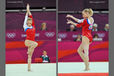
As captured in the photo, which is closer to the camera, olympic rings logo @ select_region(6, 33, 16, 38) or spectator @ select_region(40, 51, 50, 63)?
spectator @ select_region(40, 51, 50, 63)

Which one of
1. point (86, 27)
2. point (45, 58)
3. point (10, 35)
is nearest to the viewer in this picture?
point (86, 27)

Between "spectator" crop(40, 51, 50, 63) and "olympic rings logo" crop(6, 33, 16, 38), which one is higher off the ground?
"olympic rings logo" crop(6, 33, 16, 38)

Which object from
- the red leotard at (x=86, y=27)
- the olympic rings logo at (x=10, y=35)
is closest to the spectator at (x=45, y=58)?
the olympic rings logo at (x=10, y=35)

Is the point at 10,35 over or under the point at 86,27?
under

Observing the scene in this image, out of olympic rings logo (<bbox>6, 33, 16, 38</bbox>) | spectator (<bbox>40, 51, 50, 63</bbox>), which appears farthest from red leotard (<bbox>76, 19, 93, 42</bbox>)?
olympic rings logo (<bbox>6, 33, 16, 38</bbox>)

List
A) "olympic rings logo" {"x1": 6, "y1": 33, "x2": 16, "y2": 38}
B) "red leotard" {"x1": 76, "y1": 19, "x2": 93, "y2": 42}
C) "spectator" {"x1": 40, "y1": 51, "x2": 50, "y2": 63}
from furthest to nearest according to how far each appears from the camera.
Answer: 1. "olympic rings logo" {"x1": 6, "y1": 33, "x2": 16, "y2": 38}
2. "spectator" {"x1": 40, "y1": 51, "x2": 50, "y2": 63}
3. "red leotard" {"x1": 76, "y1": 19, "x2": 93, "y2": 42}

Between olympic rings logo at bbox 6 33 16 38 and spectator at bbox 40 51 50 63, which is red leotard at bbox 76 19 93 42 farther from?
olympic rings logo at bbox 6 33 16 38

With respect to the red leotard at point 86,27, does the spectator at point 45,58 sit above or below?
below

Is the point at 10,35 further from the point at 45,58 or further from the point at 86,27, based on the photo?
the point at 86,27

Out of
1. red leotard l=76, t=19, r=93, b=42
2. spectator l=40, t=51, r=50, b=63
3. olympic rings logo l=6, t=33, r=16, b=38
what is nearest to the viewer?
red leotard l=76, t=19, r=93, b=42

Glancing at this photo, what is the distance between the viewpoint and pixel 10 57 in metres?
8.46

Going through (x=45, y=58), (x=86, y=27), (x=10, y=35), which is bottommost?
(x=45, y=58)

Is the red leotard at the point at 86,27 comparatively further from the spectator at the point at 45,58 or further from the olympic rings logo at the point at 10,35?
the olympic rings logo at the point at 10,35

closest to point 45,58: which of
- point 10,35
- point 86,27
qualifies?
point 10,35
